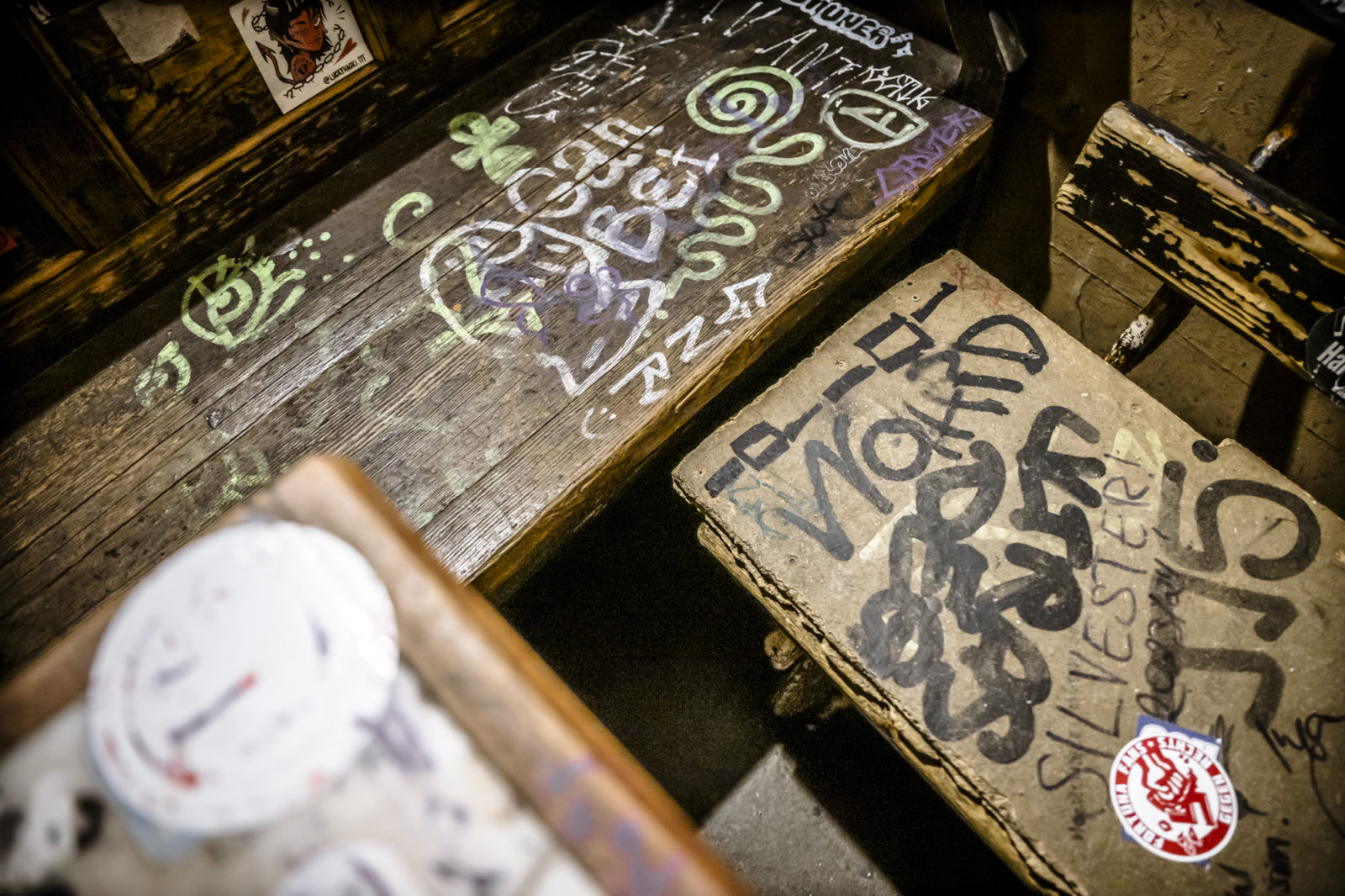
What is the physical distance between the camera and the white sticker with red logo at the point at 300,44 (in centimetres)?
183

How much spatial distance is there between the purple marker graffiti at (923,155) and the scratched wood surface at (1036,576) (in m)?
0.35

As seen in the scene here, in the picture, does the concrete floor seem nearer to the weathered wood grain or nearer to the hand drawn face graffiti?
the weathered wood grain

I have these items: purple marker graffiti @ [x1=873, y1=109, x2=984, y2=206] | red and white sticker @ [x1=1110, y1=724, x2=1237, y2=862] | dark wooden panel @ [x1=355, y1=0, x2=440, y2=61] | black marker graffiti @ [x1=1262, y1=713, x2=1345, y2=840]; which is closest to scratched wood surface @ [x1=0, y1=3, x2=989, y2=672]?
purple marker graffiti @ [x1=873, y1=109, x2=984, y2=206]

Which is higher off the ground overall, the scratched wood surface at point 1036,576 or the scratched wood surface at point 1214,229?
the scratched wood surface at point 1214,229

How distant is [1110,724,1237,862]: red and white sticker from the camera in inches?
52.0

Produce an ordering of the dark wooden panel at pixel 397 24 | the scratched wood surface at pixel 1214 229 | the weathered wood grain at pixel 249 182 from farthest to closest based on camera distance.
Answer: the dark wooden panel at pixel 397 24 → the weathered wood grain at pixel 249 182 → the scratched wood surface at pixel 1214 229

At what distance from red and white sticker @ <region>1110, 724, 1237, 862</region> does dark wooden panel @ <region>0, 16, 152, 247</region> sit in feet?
8.81

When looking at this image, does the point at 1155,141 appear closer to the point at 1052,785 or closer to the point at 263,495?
the point at 1052,785

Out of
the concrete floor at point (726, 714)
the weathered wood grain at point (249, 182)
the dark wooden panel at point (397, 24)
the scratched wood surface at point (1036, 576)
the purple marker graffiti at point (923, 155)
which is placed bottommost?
the concrete floor at point (726, 714)

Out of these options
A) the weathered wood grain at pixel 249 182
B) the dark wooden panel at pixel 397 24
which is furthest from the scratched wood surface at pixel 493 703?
the dark wooden panel at pixel 397 24

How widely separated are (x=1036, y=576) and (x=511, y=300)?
1491 millimetres

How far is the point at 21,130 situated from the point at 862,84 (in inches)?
87.4

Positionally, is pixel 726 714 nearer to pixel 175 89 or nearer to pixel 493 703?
pixel 493 703

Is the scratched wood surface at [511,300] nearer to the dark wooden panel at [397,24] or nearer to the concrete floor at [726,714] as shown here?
the dark wooden panel at [397,24]
